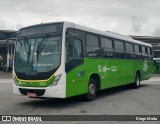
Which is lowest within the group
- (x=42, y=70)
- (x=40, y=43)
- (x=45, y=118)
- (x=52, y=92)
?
(x=45, y=118)

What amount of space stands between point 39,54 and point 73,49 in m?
1.27

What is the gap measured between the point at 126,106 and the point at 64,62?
2.81 m

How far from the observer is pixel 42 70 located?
1018cm

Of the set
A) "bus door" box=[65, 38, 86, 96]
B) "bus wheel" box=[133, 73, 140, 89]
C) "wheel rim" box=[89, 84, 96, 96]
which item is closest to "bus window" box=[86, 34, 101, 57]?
"bus door" box=[65, 38, 86, 96]

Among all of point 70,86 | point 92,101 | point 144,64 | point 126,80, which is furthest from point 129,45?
point 70,86

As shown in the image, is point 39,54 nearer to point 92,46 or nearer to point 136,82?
point 92,46

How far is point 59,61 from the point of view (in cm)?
1005

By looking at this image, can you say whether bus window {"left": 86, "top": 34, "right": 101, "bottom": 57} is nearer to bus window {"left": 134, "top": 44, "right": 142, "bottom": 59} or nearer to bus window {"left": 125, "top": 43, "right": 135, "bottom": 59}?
bus window {"left": 125, "top": 43, "right": 135, "bottom": 59}

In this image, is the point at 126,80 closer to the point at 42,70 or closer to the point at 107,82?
the point at 107,82

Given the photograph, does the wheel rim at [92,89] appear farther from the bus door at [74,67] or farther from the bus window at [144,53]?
the bus window at [144,53]

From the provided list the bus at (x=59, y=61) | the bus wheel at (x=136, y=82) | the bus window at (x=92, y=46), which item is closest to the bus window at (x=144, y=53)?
the bus wheel at (x=136, y=82)

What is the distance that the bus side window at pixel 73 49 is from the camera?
1040cm

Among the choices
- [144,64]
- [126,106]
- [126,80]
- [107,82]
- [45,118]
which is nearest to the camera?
[45,118]

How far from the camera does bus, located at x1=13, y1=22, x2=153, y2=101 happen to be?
1008cm
